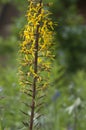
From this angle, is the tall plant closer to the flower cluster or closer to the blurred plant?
the flower cluster

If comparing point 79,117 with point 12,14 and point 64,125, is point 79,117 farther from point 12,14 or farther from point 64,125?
point 12,14

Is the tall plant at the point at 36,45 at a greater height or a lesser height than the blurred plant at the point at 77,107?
greater

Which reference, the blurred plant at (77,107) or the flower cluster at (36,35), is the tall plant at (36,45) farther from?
the blurred plant at (77,107)

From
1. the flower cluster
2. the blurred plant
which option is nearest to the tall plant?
the flower cluster

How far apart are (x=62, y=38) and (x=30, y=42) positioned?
5.32 meters

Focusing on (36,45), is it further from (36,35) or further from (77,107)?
(77,107)

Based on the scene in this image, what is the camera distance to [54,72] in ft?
17.0

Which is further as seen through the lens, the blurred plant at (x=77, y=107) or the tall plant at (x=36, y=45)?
the blurred plant at (x=77, y=107)

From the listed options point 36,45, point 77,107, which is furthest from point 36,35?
point 77,107

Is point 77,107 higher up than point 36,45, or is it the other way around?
point 36,45

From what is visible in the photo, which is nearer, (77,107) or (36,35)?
(36,35)

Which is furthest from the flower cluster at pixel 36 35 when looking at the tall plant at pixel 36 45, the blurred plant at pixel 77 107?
the blurred plant at pixel 77 107

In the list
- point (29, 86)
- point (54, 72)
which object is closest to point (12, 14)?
point (54, 72)

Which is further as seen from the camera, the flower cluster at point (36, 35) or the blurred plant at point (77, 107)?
the blurred plant at point (77, 107)
